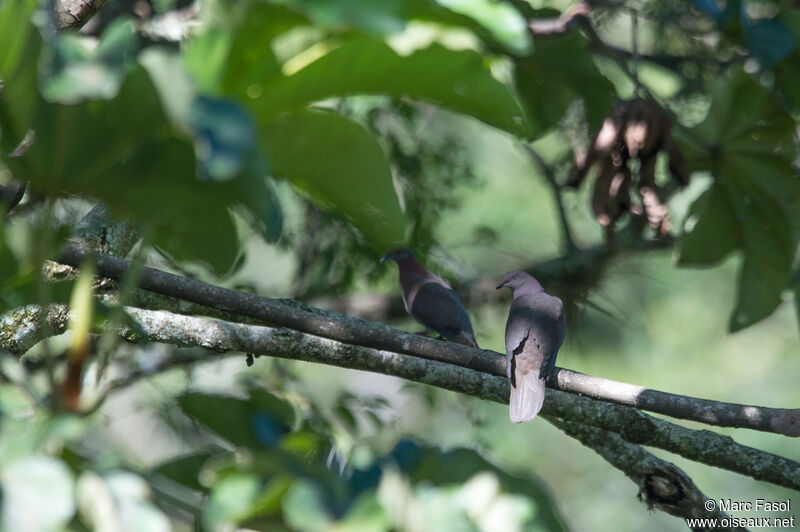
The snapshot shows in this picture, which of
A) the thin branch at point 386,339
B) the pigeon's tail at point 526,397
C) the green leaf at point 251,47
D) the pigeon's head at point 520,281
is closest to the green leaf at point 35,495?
the green leaf at point 251,47

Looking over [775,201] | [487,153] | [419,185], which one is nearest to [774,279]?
[775,201]

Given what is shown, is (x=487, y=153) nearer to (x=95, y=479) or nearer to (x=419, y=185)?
(x=419, y=185)

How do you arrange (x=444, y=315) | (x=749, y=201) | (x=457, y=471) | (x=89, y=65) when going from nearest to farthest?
1. (x=89, y=65)
2. (x=457, y=471)
3. (x=749, y=201)
4. (x=444, y=315)

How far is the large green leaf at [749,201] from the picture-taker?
3.71 meters

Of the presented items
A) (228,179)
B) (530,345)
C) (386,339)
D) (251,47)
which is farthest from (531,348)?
(228,179)

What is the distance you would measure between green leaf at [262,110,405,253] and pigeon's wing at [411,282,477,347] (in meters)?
2.50

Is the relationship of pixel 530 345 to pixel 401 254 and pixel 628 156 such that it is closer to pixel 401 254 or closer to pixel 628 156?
pixel 628 156

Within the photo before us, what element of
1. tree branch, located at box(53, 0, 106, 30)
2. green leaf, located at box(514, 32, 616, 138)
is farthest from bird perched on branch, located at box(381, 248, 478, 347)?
tree branch, located at box(53, 0, 106, 30)

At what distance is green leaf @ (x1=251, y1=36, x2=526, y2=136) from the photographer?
1.31 m

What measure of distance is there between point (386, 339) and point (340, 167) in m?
0.97

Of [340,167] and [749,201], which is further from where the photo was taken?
[749,201]

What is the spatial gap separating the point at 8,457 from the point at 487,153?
9.47m

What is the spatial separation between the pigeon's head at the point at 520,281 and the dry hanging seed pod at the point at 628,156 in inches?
20.3

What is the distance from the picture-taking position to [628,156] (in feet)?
11.0
